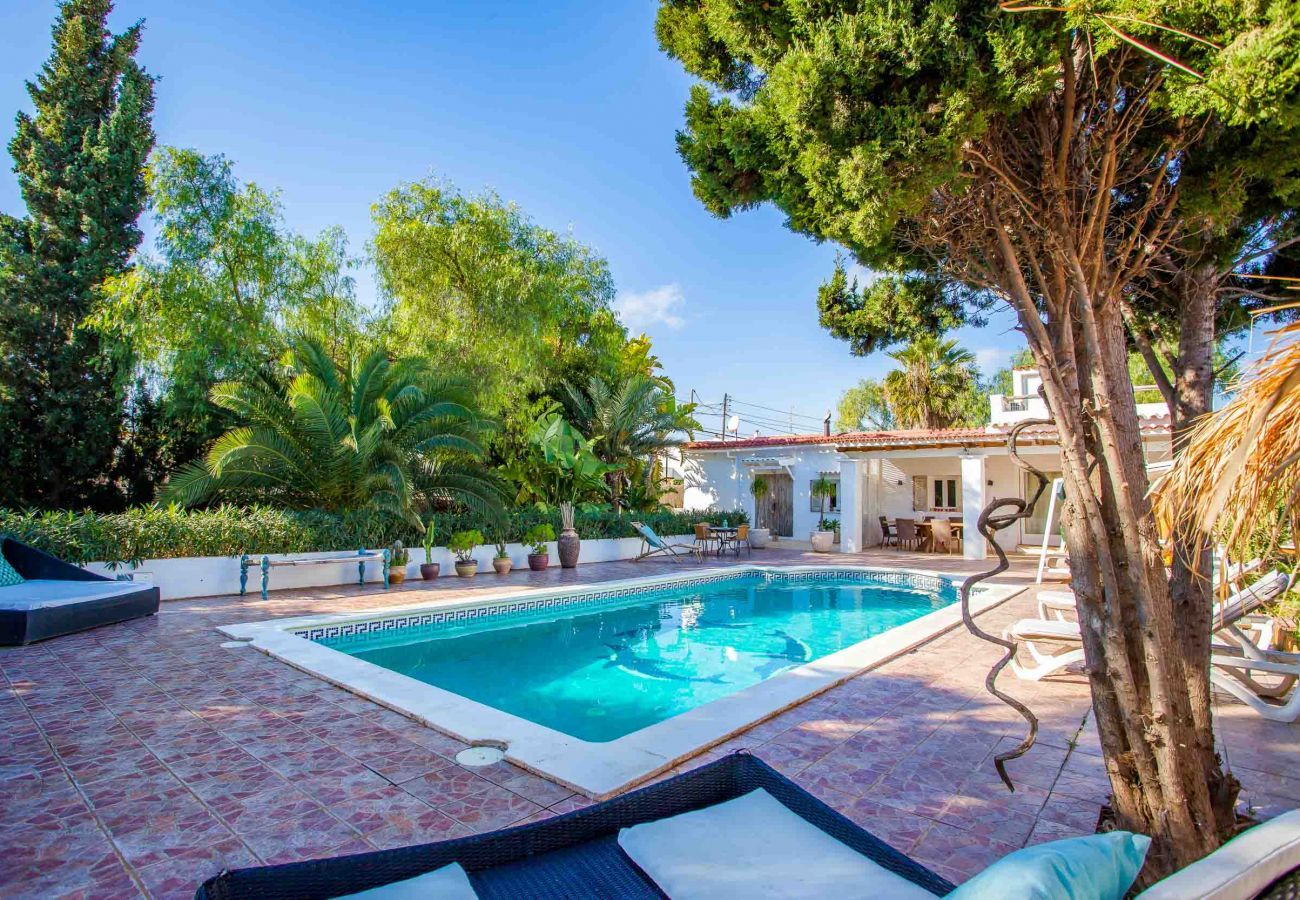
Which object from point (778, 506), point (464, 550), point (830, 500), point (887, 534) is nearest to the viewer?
point (464, 550)

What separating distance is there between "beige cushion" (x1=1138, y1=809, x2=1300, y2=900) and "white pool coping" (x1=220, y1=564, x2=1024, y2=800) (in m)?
2.78

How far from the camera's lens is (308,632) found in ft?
27.2

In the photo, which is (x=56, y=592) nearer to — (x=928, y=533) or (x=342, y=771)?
(x=342, y=771)

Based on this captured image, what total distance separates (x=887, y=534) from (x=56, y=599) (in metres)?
20.6

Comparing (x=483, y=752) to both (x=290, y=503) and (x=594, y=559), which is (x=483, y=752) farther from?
(x=594, y=559)

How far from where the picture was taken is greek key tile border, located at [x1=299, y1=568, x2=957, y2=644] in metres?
8.92

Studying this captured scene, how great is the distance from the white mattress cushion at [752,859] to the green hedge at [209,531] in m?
10.6

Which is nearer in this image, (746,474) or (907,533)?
(907,533)

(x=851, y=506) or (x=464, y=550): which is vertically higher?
(x=851, y=506)

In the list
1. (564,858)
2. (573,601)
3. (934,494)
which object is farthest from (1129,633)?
(934,494)

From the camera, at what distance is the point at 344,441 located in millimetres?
12109

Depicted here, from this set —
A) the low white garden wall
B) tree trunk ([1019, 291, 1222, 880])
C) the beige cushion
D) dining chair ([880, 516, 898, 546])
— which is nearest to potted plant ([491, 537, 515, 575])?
the low white garden wall

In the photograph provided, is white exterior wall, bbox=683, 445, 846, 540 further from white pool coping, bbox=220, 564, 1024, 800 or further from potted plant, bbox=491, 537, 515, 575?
white pool coping, bbox=220, 564, 1024, 800

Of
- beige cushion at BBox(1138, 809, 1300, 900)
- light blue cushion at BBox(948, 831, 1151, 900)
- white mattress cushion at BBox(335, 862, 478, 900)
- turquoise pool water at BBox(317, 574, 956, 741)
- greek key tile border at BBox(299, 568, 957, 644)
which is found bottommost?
turquoise pool water at BBox(317, 574, 956, 741)
